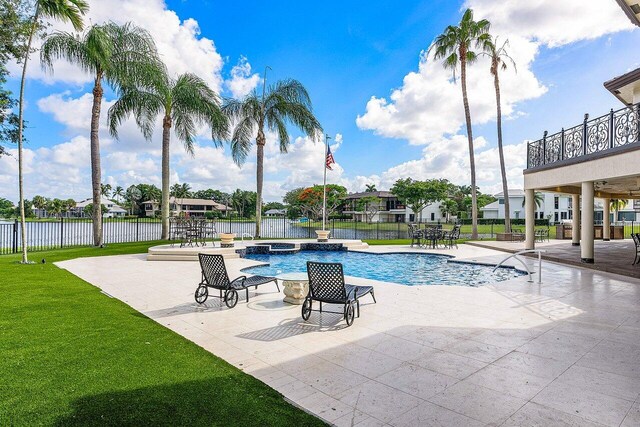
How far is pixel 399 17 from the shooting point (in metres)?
15.1

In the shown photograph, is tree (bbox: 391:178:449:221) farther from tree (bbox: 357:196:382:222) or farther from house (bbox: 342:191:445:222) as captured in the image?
house (bbox: 342:191:445:222)

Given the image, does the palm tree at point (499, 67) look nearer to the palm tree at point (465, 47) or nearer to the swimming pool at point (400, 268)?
the palm tree at point (465, 47)

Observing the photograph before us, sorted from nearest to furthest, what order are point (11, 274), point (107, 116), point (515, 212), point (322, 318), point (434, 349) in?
point (434, 349) < point (322, 318) < point (11, 274) < point (107, 116) < point (515, 212)

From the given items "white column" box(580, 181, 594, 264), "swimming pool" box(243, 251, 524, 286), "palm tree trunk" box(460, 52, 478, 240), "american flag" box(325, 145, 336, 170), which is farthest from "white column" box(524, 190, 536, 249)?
"american flag" box(325, 145, 336, 170)

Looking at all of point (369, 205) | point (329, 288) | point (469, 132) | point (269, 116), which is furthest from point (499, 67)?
point (369, 205)

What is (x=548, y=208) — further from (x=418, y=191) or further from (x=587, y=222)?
(x=587, y=222)

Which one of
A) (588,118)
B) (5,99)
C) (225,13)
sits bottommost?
(588,118)

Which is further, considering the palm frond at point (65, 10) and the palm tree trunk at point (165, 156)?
→ the palm tree trunk at point (165, 156)

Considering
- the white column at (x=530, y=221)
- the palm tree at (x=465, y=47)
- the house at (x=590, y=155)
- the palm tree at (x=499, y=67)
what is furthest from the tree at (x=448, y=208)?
the white column at (x=530, y=221)

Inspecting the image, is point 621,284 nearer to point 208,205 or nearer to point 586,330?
point 586,330

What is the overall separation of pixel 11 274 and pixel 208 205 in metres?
72.9

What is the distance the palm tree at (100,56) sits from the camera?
14180 millimetres

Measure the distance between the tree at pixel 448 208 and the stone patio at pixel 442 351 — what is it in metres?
51.8

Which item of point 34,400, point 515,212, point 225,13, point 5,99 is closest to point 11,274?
point 34,400
